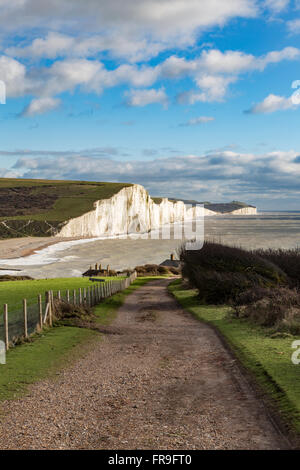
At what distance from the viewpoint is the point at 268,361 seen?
12977 millimetres

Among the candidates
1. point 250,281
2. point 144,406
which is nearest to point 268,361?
point 144,406

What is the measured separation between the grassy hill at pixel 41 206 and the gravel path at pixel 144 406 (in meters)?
117

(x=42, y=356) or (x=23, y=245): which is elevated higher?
(x=42, y=356)

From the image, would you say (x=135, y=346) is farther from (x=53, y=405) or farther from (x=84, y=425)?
(x=84, y=425)

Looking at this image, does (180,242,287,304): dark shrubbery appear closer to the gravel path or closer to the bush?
the bush

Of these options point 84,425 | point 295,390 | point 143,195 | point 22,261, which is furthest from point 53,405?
point 143,195

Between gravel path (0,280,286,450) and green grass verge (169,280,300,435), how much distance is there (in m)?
0.43

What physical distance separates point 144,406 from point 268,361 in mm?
4685

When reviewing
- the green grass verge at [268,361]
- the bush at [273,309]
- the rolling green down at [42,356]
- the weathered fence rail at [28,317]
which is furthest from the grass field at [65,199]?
the green grass verge at [268,361]

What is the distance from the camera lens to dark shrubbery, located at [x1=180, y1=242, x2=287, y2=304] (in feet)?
93.4

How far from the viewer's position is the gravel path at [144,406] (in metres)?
7.83

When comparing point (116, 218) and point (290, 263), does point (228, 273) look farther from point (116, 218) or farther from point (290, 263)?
point (116, 218)

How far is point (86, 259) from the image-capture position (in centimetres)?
8844

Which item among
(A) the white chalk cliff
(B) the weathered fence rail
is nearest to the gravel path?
(B) the weathered fence rail
